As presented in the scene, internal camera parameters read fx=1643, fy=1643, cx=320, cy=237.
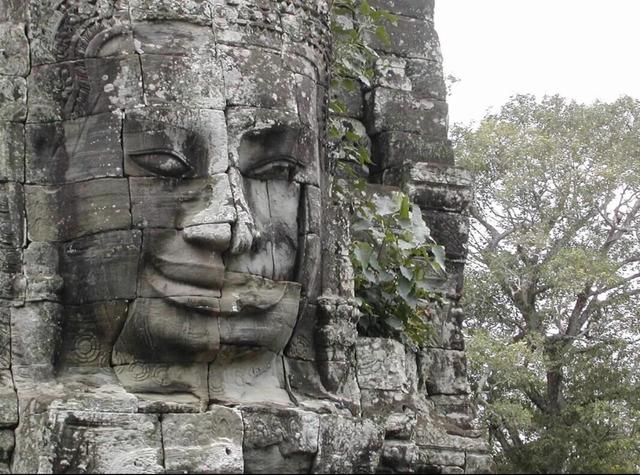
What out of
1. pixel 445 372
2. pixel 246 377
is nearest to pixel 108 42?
pixel 246 377

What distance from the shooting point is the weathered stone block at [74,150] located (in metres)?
9.33

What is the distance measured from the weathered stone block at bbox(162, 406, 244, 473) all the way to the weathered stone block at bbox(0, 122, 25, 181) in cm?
168

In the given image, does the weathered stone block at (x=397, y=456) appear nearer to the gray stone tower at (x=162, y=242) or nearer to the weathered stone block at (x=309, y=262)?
the gray stone tower at (x=162, y=242)

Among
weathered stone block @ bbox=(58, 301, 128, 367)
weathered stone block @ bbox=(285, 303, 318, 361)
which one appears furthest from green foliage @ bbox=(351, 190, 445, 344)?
weathered stone block @ bbox=(58, 301, 128, 367)

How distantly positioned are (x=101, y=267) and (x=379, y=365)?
90.7 inches

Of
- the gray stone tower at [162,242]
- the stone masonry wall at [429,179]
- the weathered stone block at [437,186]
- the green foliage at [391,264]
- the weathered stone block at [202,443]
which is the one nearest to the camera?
the weathered stone block at [202,443]

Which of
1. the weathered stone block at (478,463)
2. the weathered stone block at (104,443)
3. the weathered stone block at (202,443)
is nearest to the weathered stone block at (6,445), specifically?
the weathered stone block at (104,443)

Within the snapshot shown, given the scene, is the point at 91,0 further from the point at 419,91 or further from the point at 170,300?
the point at 419,91

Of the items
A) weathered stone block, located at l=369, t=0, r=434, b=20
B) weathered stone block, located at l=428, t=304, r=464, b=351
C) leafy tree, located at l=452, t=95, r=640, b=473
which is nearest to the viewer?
weathered stone block, located at l=428, t=304, r=464, b=351

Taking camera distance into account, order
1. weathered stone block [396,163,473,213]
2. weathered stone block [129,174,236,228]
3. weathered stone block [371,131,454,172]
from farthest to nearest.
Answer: weathered stone block [371,131,454,172] < weathered stone block [396,163,473,213] < weathered stone block [129,174,236,228]

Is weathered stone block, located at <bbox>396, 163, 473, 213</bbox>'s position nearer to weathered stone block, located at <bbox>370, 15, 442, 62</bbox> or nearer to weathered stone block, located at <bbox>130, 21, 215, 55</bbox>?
weathered stone block, located at <bbox>370, 15, 442, 62</bbox>

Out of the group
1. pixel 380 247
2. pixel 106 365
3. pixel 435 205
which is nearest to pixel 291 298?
pixel 106 365

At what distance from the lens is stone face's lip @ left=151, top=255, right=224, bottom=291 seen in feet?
30.1

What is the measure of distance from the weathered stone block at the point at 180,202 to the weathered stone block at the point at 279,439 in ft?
3.63
